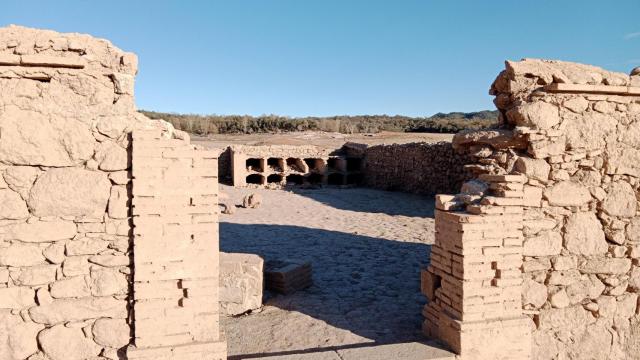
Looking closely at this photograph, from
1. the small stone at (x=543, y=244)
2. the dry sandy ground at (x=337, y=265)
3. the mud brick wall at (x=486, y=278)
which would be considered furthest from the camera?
the dry sandy ground at (x=337, y=265)

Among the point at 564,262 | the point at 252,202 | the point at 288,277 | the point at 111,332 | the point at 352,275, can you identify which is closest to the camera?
the point at 111,332


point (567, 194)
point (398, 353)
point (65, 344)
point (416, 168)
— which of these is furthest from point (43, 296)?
point (416, 168)

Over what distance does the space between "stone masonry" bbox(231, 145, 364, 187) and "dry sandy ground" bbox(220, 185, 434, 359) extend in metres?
4.12

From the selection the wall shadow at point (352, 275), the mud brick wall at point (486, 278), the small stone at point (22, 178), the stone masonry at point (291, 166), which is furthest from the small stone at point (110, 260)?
the stone masonry at point (291, 166)

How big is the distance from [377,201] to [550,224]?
12223mm

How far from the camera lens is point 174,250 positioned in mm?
3846

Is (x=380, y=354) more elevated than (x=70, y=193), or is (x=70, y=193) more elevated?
→ (x=70, y=193)

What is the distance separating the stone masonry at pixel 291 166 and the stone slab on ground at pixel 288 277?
13943 millimetres

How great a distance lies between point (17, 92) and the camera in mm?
3605

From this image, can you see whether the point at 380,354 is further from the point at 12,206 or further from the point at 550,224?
the point at 12,206

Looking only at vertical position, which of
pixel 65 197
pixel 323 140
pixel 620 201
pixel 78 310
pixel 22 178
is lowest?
pixel 78 310

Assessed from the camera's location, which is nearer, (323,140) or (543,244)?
(543,244)

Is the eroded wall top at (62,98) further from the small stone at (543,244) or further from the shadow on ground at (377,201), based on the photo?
the shadow on ground at (377,201)

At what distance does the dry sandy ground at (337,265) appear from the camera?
5.05 meters
